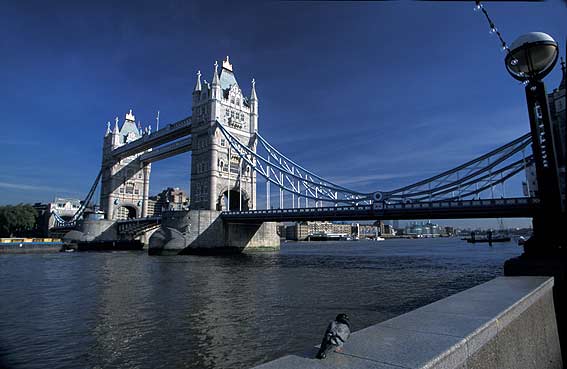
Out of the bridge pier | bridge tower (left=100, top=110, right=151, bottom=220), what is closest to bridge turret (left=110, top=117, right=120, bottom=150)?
bridge tower (left=100, top=110, right=151, bottom=220)

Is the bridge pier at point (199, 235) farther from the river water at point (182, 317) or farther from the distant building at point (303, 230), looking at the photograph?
the distant building at point (303, 230)

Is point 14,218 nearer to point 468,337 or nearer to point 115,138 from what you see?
point 115,138

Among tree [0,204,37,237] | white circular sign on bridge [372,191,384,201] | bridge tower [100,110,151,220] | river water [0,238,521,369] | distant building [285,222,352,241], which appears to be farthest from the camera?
distant building [285,222,352,241]

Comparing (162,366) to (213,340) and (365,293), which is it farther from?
(365,293)

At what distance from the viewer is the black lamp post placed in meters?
6.35

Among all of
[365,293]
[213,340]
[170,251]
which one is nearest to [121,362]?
[213,340]

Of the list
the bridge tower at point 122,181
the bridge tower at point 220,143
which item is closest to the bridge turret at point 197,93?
the bridge tower at point 220,143

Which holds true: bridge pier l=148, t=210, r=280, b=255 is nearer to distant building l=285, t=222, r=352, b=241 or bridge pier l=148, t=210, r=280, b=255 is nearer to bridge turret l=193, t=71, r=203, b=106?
bridge turret l=193, t=71, r=203, b=106

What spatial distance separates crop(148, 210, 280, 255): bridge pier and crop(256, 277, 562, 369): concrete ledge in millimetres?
38327

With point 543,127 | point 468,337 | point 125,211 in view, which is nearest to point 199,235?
point 543,127

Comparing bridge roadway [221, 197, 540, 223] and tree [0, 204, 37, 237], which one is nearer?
bridge roadway [221, 197, 540, 223]

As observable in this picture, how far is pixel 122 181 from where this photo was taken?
245 feet

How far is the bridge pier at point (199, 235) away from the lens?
39.6m

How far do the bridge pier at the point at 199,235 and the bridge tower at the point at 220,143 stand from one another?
4.53m
